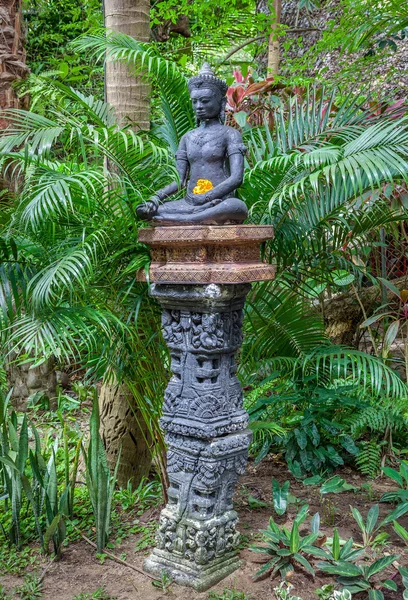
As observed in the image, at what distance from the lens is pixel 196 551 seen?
109 inches

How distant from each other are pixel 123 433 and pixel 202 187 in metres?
1.86

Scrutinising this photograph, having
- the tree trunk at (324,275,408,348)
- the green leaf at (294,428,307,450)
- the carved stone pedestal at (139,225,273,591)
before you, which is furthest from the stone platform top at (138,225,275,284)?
the tree trunk at (324,275,408,348)

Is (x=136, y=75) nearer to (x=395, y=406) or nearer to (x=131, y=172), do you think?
(x=131, y=172)

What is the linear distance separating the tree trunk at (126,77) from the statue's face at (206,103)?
115 cm

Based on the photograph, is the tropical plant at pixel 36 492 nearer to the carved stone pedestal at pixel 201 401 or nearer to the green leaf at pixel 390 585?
the carved stone pedestal at pixel 201 401

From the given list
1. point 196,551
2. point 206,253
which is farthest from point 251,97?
point 196,551

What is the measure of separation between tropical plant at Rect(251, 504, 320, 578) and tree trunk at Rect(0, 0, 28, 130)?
12.0 ft

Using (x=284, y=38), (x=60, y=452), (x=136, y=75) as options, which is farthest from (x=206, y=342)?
(x=284, y=38)

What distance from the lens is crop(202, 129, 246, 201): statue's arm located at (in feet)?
8.86

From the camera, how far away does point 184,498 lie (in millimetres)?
2852

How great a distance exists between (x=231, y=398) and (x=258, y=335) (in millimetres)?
1111

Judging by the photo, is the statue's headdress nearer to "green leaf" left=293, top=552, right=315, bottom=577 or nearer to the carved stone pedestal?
the carved stone pedestal

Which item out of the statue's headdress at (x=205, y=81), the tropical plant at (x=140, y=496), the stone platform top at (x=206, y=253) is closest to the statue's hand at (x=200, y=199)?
the stone platform top at (x=206, y=253)

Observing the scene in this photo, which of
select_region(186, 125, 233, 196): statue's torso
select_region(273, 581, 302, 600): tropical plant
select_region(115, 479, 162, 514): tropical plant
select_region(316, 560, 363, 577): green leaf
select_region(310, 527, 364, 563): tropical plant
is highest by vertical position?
select_region(186, 125, 233, 196): statue's torso
